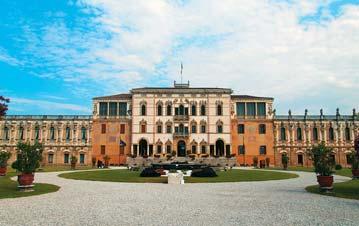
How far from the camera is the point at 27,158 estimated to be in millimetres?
20531

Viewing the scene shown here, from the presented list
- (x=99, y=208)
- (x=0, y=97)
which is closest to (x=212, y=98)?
(x=0, y=97)

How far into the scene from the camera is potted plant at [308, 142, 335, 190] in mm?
19297

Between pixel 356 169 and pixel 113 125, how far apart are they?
45.4 m

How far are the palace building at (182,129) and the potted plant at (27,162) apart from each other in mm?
42639

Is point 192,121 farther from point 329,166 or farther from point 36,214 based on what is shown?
point 36,214

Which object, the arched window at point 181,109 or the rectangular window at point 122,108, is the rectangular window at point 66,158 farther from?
the arched window at point 181,109

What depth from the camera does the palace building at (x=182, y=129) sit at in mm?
64438

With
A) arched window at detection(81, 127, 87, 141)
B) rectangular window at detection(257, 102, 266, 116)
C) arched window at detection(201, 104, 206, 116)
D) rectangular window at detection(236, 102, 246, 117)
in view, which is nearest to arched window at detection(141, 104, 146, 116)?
arched window at detection(201, 104, 206, 116)

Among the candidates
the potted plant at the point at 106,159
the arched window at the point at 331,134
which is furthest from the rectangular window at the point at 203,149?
the arched window at the point at 331,134

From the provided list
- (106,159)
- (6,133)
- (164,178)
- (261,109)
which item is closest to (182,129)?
(106,159)

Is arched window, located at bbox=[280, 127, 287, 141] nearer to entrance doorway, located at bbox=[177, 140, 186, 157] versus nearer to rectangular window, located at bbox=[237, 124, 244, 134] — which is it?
rectangular window, located at bbox=[237, 124, 244, 134]

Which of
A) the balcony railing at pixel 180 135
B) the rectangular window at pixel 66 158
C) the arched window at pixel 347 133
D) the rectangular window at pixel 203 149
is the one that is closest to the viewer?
the balcony railing at pixel 180 135

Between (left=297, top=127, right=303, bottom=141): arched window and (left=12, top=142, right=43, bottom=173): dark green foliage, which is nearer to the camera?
(left=12, top=142, right=43, bottom=173): dark green foliage

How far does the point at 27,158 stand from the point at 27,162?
0.36 m
